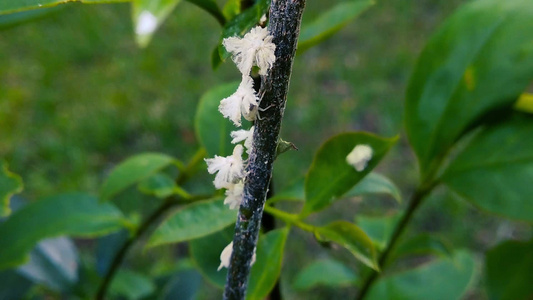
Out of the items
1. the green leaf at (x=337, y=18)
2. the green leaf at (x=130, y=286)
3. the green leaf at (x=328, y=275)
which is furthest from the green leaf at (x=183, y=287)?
the green leaf at (x=337, y=18)

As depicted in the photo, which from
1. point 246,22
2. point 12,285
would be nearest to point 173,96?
point 12,285

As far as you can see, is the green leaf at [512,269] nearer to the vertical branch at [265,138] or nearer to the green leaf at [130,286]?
the vertical branch at [265,138]

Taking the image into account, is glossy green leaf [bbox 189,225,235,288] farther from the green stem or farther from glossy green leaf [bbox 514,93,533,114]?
glossy green leaf [bbox 514,93,533,114]

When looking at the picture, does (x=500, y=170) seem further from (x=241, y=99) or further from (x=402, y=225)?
(x=241, y=99)

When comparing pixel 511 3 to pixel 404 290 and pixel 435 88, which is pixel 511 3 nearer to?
pixel 435 88

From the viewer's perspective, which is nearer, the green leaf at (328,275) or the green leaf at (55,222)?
the green leaf at (55,222)

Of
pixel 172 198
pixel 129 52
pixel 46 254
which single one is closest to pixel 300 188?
pixel 172 198
